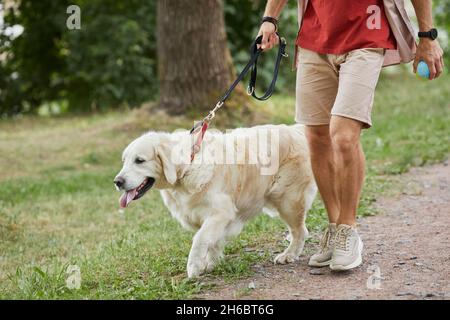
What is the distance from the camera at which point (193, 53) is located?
10.6m

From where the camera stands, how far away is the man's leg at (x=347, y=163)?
4383 mm

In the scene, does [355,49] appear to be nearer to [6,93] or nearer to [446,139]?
[446,139]

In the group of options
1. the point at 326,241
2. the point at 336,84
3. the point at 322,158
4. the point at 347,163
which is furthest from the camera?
the point at 326,241

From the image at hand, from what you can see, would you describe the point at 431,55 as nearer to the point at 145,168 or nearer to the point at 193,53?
the point at 145,168

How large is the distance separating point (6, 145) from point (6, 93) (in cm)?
394

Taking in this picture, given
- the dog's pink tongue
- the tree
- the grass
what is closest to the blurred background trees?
the grass

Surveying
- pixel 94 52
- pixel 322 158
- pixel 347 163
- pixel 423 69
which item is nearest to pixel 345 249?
pixel 347 163

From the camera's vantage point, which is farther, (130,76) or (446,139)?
(130,76)

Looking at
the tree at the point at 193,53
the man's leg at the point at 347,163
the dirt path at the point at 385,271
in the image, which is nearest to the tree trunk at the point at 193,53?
the tree at the point at 193,53

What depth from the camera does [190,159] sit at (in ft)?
15.7

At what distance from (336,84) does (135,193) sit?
1.51 metres

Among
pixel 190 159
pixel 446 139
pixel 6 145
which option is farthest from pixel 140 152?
pixel 6 145

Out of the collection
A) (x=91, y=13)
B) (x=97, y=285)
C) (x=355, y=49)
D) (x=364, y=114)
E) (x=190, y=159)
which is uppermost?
(x=91, y=13)

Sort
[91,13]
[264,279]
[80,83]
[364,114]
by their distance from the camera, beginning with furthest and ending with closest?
[80,83], [91,13], [264,279], [364,114]
